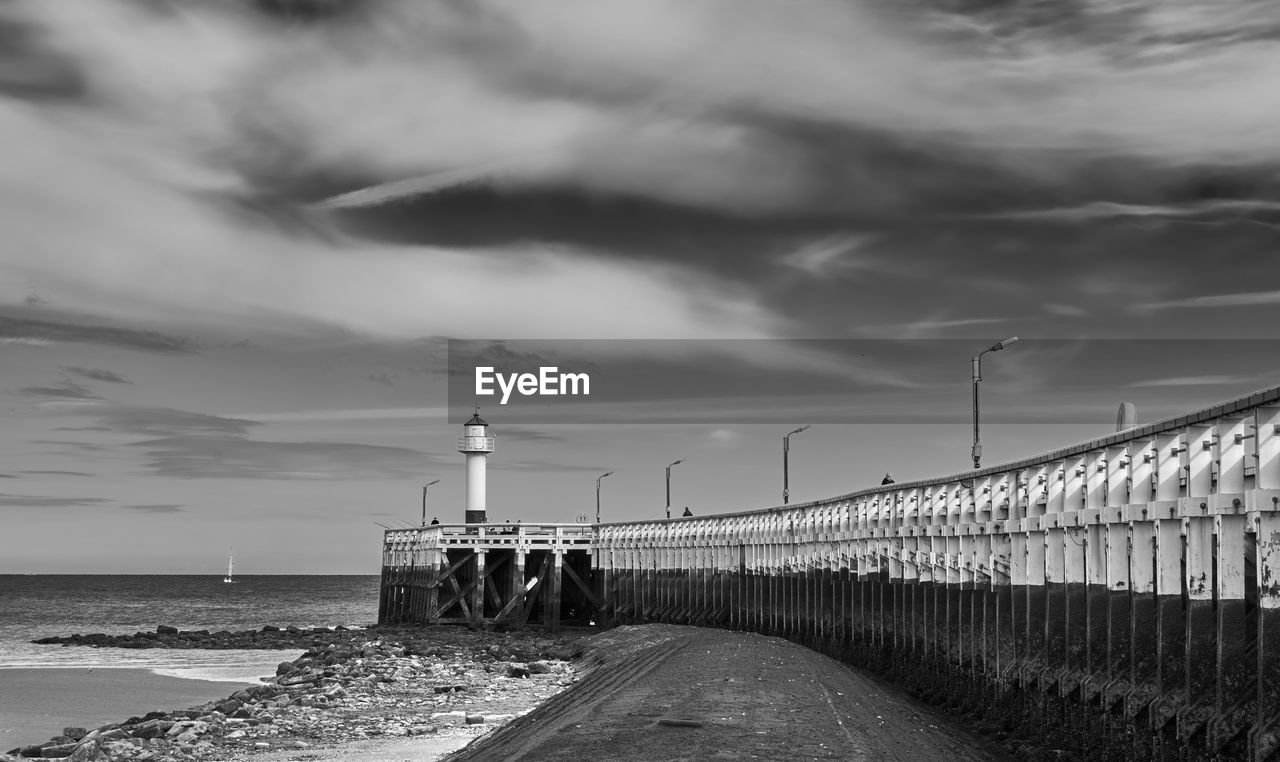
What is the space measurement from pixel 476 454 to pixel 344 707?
5651 cm

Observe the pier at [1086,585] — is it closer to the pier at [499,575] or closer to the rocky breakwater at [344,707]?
the rocky breakwater at [344,707]

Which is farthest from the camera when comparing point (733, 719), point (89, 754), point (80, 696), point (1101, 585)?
point (80, 696)

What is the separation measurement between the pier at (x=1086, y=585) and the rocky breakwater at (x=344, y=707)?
28.4 ft

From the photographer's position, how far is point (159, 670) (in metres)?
56.8

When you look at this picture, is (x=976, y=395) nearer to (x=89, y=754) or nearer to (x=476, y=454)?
(x=89, y=754)

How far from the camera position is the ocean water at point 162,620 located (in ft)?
198

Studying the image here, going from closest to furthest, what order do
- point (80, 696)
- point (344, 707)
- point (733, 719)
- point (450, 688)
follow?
point (733, 719) < point (344, 707) < point (450, 688) < point (80, 696)

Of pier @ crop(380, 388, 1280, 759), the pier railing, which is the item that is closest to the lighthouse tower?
pier @ crop(380, 388, 1280, 759)

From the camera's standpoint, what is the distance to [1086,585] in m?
21.7

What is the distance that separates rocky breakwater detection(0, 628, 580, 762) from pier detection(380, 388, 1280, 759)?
8656mm

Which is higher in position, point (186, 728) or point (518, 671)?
point (186, 728)

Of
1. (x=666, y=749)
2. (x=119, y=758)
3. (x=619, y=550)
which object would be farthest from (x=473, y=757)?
(x=619, y=550)

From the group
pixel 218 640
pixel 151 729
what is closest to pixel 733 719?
pixel 151 729

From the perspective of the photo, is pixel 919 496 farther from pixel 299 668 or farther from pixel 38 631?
pixel 38 631
